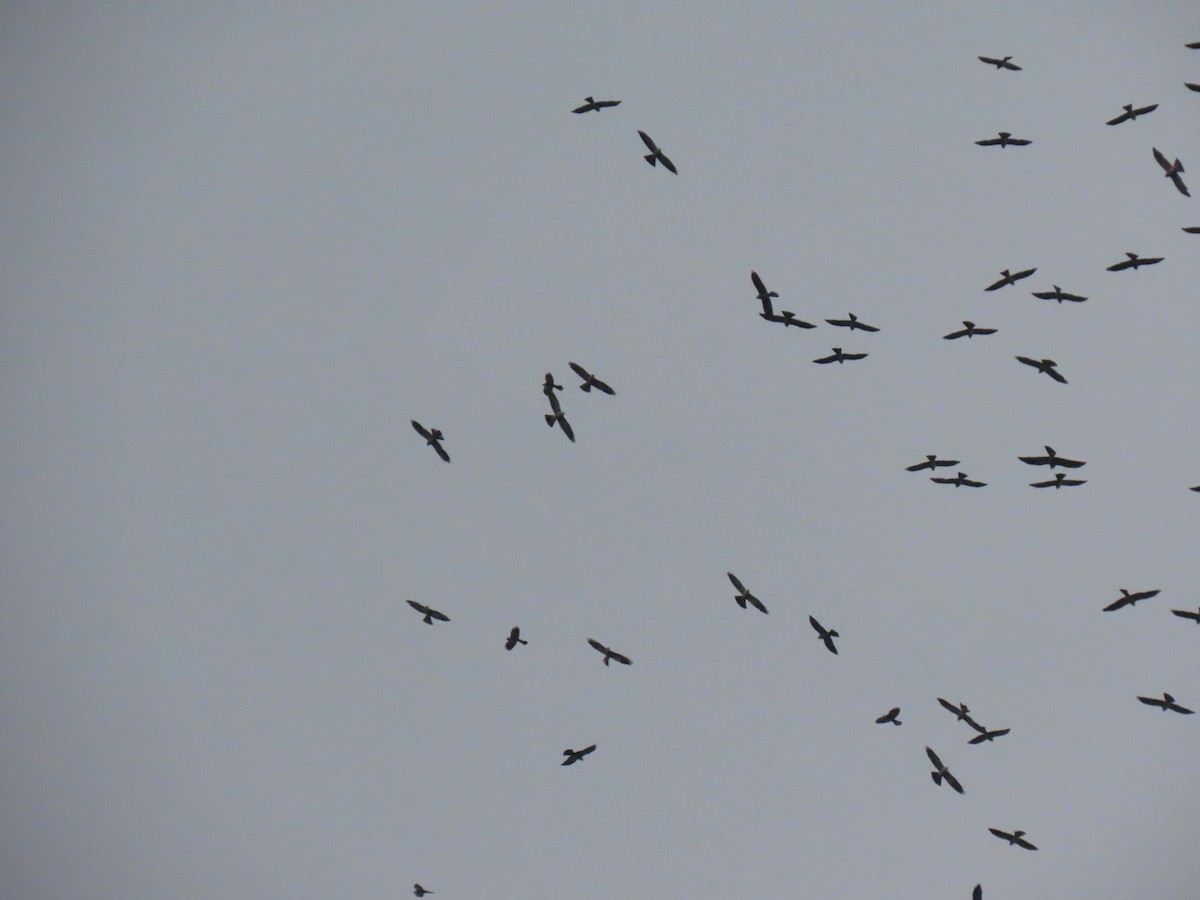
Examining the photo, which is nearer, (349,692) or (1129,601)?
(1129,601)

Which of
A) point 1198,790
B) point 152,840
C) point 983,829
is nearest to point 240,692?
point 152,840

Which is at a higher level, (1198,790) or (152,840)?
(152,840)

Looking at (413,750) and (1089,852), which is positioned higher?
(413,750)

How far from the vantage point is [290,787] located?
160 m

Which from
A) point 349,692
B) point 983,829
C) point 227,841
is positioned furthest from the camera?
point 227,841

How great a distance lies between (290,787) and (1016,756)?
107 m

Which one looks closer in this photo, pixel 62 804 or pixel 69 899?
pixel 69 899

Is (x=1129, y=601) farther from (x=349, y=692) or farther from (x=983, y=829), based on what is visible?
(x=349, y=692)

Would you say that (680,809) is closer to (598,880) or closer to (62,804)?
(598,880)

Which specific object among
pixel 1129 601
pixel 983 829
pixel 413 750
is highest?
pixel 1129 601

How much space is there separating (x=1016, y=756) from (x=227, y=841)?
125537 millimetres

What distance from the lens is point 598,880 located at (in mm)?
112688

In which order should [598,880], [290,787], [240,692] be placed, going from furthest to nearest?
[240,692], [290,787], [598,880]

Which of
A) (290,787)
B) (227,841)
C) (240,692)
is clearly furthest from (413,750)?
(240,692)
